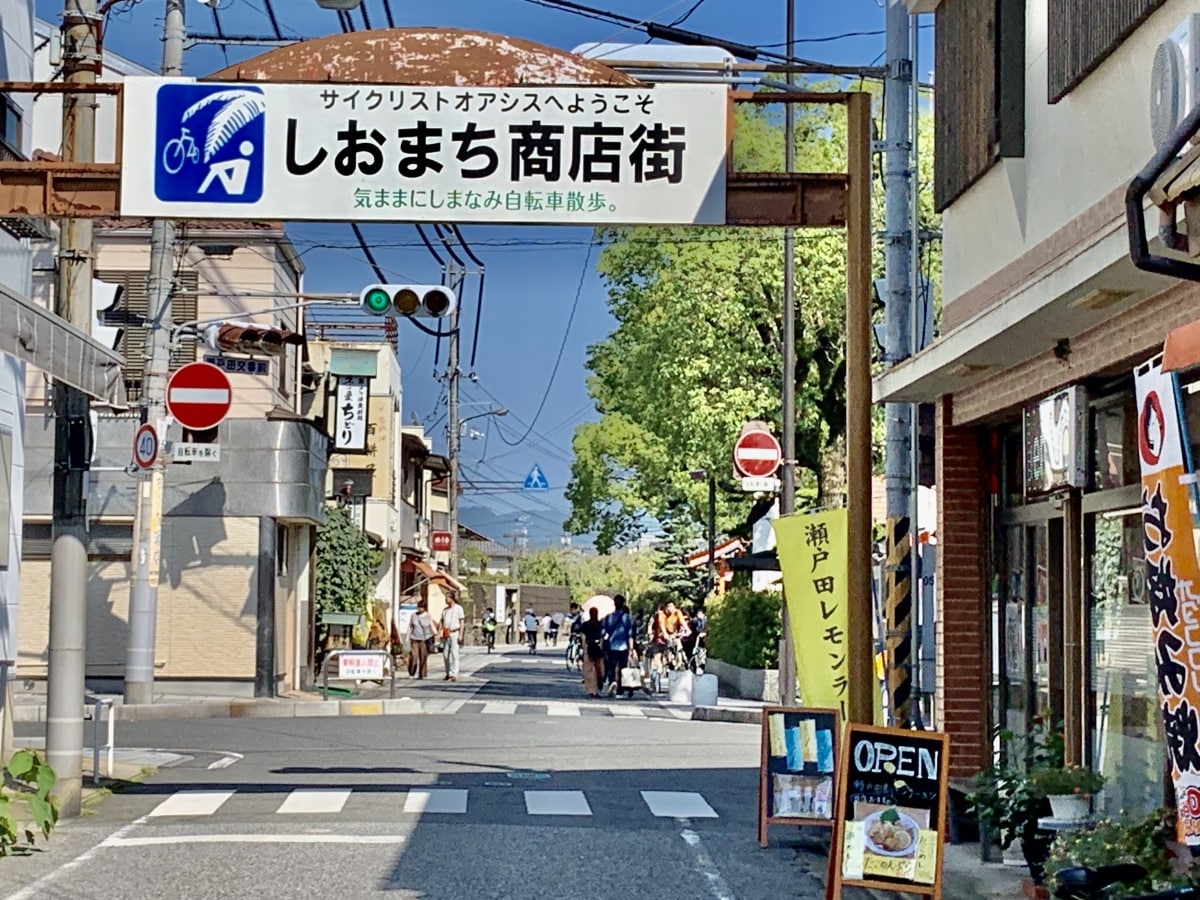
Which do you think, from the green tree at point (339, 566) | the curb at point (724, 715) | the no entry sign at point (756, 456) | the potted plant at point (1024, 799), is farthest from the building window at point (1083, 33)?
the green tree at point (339, 566)

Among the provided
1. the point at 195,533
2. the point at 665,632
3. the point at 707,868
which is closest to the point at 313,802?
the point at 707,868

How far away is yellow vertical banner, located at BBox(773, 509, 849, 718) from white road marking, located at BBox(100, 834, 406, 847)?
331cm

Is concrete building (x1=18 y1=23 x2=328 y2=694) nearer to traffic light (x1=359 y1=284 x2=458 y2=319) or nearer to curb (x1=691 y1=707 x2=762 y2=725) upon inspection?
curb (x1=691 y1=707 x2=762 y2=725)

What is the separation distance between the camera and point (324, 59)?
1287 centimetres

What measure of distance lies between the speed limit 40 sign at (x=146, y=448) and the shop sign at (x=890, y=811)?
47.7 ft

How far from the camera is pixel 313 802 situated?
15273 mm

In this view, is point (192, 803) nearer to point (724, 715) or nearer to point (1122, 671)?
point (1122, 671)

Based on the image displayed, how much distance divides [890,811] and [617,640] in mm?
21514

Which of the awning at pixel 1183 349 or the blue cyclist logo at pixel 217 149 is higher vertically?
the blue cyclist logo at pixel 217 149

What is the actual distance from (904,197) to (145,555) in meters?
14.1

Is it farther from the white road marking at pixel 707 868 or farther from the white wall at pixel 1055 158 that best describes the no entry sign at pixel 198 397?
the white wall at pixel 1055 158

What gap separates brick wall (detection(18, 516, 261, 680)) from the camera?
30.3 meters

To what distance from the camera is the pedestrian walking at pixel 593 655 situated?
107 feet

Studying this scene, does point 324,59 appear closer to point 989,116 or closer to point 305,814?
point 989,116
